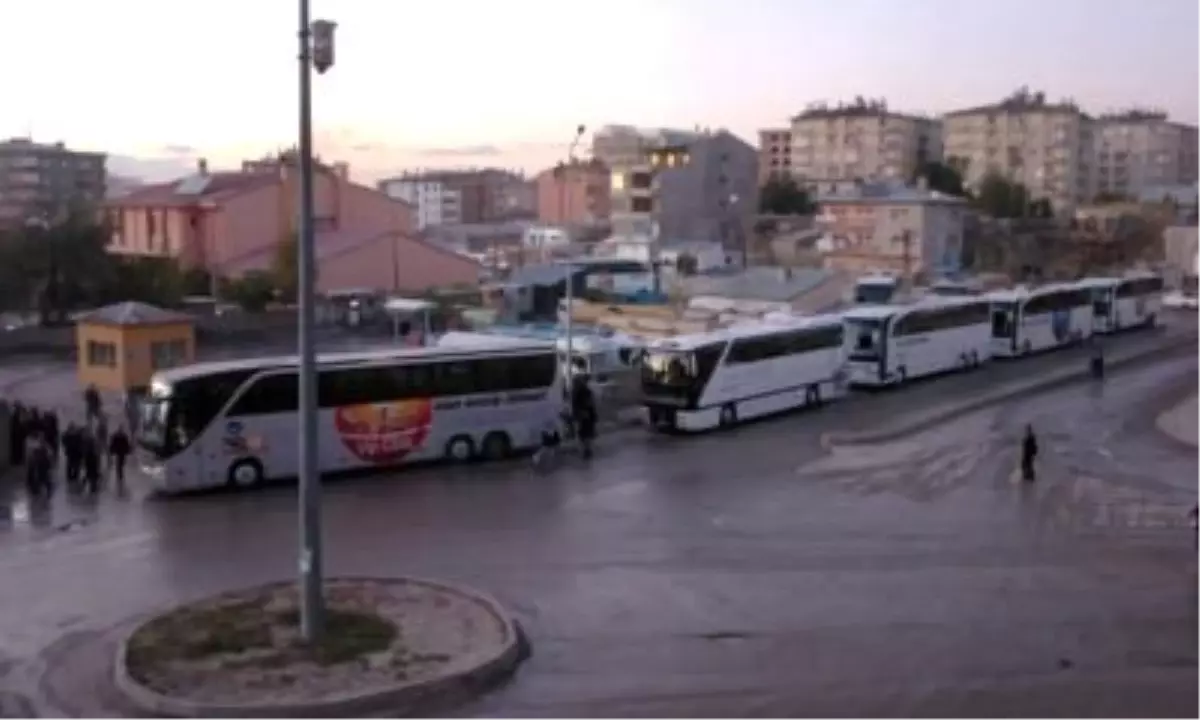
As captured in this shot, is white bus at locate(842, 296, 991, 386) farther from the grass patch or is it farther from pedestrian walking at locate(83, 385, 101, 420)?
the grass patch

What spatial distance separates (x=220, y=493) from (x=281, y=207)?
4524 centimetres

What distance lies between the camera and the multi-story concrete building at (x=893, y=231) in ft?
259

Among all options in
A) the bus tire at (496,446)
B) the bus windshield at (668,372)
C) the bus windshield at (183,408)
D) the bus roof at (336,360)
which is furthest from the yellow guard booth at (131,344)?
the bus windshield at (668,372)

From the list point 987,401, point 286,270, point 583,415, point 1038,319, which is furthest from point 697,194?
point 583,415

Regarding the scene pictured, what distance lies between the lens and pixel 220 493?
23.8 meters

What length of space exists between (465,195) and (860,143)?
5377cm

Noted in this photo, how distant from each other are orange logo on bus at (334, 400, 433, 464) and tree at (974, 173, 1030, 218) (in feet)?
262

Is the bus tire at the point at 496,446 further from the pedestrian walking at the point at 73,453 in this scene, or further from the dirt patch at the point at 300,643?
the dirt patch at the point at 300,643

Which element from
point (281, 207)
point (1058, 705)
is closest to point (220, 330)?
→ point (281, 207)

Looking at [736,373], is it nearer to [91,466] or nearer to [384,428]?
[384,428]

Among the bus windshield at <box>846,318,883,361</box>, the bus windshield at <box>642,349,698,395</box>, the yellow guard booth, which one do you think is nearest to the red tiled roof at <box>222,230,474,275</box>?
the yellow guard booth

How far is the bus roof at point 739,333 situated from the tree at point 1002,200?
223ft

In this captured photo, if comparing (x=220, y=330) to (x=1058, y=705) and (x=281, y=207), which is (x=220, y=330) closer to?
(x=281, y=207)

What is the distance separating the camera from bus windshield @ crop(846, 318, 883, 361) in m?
38.0
